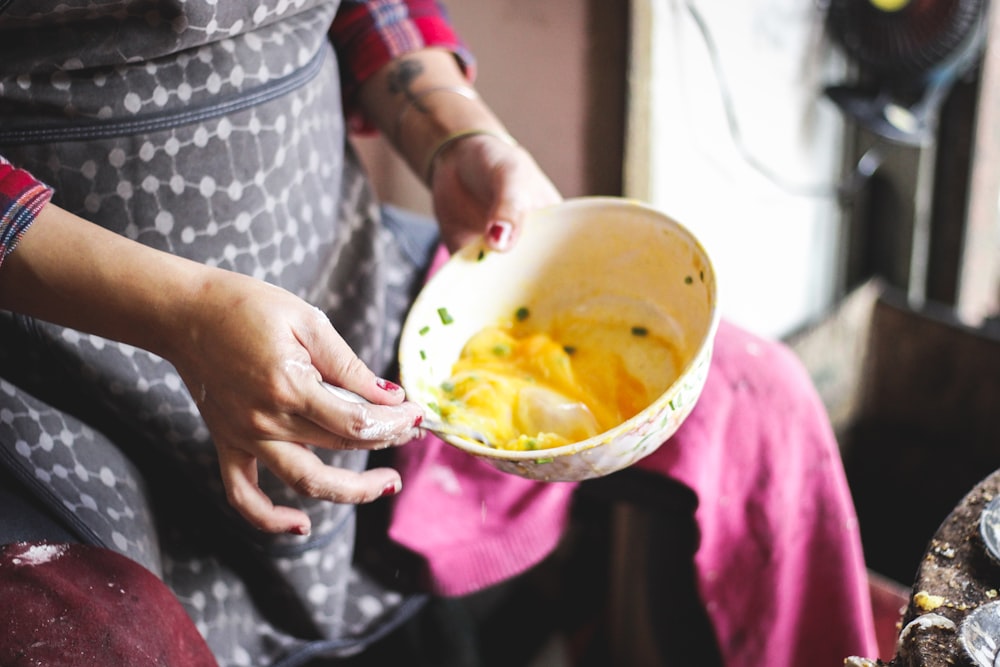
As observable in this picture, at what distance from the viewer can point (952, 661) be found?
0.51 m

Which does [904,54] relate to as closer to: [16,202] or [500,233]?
[500,233]

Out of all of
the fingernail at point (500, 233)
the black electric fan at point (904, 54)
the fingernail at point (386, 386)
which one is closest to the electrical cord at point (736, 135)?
the black electric fan at point (904, 54)

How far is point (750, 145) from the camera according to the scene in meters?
1.80

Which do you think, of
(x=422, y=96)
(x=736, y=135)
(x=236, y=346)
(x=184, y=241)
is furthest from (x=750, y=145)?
(x=236, y=346)

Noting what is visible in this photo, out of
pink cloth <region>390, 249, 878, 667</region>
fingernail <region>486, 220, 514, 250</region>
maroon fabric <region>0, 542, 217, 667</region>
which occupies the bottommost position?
pink cloth <region>390, 249, 878, 667</region>

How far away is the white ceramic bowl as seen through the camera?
2.63 feet

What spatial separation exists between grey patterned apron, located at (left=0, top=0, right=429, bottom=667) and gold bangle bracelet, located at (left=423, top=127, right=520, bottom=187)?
125mm

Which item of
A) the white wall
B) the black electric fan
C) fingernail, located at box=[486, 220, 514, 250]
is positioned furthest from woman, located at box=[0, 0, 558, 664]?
the black electric fan

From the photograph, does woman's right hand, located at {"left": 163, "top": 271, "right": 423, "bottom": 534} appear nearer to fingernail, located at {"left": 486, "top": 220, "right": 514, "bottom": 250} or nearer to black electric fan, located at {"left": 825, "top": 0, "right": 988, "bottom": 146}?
fingernail, located at {"left": 486, "top": 220, "right": 514, "bottom": 250}

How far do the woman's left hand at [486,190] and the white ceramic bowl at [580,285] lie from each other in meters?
0.03

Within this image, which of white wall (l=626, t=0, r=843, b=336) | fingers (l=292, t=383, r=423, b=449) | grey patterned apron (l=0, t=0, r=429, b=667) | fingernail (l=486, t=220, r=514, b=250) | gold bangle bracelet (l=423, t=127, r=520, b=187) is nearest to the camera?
fingers (l=292, t=383, r=423, b=449)

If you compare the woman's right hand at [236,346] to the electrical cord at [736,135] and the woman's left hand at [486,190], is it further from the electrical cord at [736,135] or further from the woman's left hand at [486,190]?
the electrical cord at [736,135]

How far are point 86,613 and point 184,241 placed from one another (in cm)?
33

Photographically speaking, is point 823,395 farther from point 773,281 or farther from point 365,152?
point 365,152
